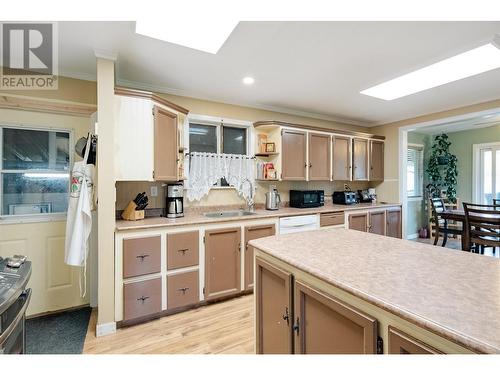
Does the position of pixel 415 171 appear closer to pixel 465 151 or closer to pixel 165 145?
pixel 465 151

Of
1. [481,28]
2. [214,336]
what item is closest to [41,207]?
[214,336]

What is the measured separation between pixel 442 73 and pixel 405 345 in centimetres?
300

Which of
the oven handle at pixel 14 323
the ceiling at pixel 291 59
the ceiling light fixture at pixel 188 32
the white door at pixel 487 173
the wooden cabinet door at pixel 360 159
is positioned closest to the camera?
the oven handle at pixel 14 323

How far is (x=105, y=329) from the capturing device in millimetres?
2111

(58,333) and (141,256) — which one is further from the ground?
(141,256)

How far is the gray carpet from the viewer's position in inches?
75.6

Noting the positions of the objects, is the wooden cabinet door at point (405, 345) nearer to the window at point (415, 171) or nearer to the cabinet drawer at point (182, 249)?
the cabinet drawer at point (182, 249)

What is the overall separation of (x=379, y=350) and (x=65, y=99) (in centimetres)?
311

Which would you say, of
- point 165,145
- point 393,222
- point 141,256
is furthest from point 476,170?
point 141,256

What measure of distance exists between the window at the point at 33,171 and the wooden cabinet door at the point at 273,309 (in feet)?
7.48

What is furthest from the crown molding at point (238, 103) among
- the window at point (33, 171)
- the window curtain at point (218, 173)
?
the window at point (33, 171)

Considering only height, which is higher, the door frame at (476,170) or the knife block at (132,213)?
the door frame at (476,170)

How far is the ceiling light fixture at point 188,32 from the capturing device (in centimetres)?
175
